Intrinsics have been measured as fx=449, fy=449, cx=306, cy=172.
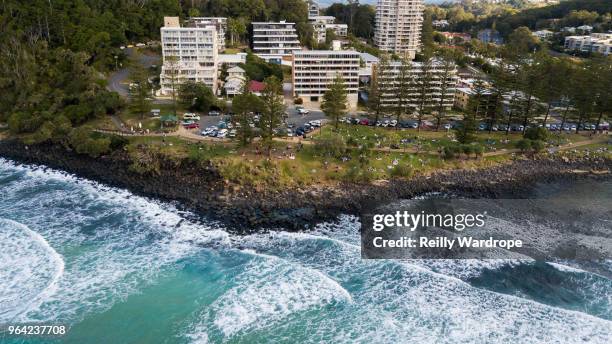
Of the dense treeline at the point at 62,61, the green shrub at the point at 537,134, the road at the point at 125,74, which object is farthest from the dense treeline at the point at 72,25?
the green shrub at the point at 537,134

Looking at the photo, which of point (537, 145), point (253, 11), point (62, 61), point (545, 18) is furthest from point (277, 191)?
point (545, 18)

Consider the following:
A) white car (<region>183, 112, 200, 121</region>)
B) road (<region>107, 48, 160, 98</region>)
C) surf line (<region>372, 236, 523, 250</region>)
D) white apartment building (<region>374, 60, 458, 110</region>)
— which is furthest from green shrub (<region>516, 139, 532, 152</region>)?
road (<region>107, 48, 160, 98</region>)

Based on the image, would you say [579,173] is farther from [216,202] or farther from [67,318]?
[67,318]

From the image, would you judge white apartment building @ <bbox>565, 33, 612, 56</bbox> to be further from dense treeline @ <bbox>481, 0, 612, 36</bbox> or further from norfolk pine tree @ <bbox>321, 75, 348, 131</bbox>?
norfolk pine tree @ <bbox>321, 75, 348, 131</bbox>

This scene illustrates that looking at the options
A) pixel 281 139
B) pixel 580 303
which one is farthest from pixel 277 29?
pixel 580 303

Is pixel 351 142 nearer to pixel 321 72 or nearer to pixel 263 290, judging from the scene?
pixel 321 72
